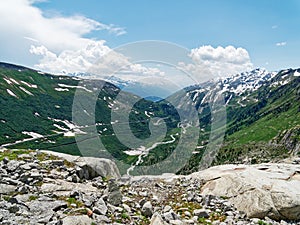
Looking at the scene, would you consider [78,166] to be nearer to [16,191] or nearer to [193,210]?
[16,191]

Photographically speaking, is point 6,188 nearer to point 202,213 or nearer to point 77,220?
point 77,220

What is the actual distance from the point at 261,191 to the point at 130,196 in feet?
31.4

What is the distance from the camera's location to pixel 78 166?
25.2 meters

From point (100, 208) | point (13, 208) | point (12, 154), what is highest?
point (12, 154)

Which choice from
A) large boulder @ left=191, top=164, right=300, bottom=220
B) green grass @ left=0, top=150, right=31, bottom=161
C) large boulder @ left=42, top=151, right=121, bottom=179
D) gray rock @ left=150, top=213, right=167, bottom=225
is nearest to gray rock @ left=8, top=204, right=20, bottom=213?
gray rock @ left=150, top=213, right=167, bottom=225

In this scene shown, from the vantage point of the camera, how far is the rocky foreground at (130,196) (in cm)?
1573

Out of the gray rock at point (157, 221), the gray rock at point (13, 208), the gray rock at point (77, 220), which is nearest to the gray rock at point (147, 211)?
the gray rock at point (157, 221)

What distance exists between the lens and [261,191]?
20.3 metres

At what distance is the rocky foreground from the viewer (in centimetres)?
1573

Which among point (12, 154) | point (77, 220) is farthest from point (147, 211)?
point (12, 154)

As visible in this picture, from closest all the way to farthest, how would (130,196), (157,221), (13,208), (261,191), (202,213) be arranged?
(13,208) < (157,221) < (202,213) < (261,191) < (130,196)

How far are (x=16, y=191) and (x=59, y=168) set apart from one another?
6243 mm

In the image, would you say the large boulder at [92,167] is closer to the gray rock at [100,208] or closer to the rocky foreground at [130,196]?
the rocky foreground at [130,196]

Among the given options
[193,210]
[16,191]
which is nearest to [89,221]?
[16,191]
